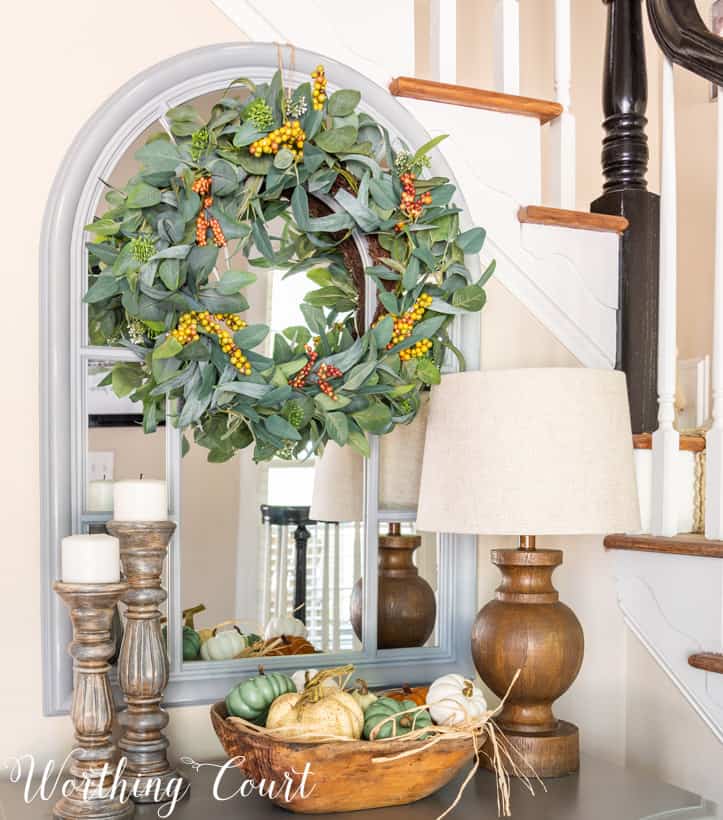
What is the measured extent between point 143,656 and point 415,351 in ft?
2.15

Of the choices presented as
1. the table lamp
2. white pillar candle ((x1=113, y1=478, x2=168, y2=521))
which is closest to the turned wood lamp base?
the table lamp

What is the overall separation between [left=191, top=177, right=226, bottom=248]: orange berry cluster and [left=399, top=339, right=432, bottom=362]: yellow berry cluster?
0.35 meters

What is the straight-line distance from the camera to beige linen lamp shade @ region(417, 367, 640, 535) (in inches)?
57.6

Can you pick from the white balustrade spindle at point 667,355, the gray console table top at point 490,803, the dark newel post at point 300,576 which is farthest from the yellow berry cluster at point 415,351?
the gray console table top at point 490,803

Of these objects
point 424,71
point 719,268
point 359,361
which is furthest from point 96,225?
point 424,71

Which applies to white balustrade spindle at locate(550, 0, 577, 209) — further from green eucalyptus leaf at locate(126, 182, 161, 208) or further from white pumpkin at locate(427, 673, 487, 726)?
white pumpkin at locate(427, 673, 487, 726)

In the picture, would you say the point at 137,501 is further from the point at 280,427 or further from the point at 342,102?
the point at 342,102

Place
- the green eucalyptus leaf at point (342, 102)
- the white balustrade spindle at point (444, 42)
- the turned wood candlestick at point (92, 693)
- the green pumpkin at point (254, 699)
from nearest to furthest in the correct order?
the turned wood candlestick at point (92, 693) → the green pumpkin at point (254, 699) → the green eucalyptus leaf at point (342, 102) → the white balustrade spindle at point (444, 42)

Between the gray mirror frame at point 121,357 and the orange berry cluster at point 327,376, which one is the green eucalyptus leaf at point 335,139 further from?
the orange berry cluster at point 327,376

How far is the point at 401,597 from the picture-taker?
1.79 metres

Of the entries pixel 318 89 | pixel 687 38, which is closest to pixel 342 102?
pixel 318 89

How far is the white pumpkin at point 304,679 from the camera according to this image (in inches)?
58.9

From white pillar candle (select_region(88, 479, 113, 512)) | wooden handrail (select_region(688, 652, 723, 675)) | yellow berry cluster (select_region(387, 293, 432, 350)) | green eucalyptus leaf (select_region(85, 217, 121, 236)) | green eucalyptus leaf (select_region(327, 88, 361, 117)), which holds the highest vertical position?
green eucalyptus leaf (select_region(327, 88, 361, 117))

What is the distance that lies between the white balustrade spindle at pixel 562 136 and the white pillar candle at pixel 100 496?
1.04m
